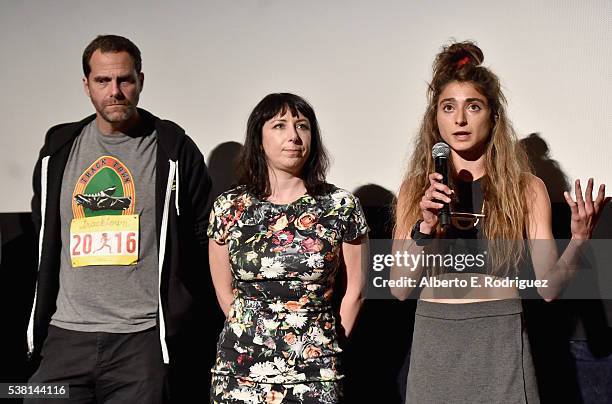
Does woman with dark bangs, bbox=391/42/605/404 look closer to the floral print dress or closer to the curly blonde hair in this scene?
the curly blonde hair

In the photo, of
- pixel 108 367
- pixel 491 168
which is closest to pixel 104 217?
pixel 108 367

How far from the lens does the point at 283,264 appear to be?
7.57ft

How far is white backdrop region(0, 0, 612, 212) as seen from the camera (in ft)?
8.99

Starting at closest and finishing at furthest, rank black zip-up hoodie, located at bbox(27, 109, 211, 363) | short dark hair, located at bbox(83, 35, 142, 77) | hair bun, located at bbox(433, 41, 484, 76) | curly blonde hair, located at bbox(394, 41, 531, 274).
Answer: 1. curly blonde hair, located at bbox(394, 41, 531, 274)
2. hair bun, located at bbox(433, 41, 484, 76)
3. black zip-up hoodie, located at bbox(27, 109, 211, 363)
4. short dark hair, located at bbox(83, 35, 142, 77)

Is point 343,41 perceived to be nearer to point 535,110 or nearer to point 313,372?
point 535,110

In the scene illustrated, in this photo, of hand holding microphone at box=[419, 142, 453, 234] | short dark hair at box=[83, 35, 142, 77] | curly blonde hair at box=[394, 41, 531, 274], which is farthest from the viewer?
short dark hair at box=[83, 35, 142, 77]

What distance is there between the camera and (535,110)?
109 inches

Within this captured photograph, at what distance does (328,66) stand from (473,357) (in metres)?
1.29

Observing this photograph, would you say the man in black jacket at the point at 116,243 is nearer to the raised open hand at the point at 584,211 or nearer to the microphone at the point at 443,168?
the microphone at the point at 443,168

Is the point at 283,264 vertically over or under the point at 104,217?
under

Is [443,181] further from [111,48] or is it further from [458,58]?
[111,48]

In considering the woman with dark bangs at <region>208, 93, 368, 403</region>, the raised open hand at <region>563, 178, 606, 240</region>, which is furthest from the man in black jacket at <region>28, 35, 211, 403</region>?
the raised open hand at <region>563, 178, 606, 240</region>

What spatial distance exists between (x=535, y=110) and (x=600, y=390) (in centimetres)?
101

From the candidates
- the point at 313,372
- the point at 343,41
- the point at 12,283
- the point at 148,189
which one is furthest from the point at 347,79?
the point at 12,283
